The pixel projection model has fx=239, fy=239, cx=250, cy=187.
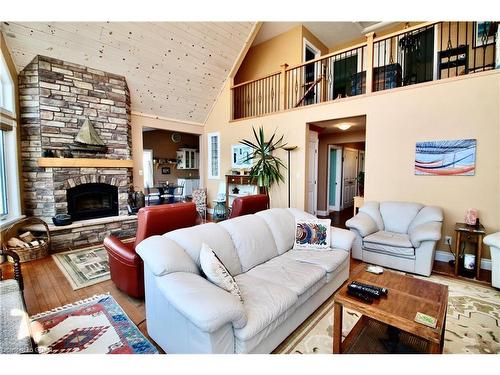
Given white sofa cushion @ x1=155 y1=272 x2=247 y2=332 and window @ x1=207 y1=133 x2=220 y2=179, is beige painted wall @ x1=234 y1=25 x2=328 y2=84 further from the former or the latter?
white sofa cushion @ x1=155 y1=272 x2=247 y2=332

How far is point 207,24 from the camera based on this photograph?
4.75 metres

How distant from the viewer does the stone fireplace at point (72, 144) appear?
4.11 metres

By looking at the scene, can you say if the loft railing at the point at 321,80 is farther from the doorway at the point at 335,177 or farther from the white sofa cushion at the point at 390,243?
the white sofa cushion at the point at 390,243

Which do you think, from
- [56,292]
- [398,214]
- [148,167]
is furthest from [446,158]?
[148,167]

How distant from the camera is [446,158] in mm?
3564

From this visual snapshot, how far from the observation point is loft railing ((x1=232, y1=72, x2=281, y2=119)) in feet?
19.8

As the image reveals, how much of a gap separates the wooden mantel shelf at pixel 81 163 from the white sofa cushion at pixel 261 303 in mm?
4106

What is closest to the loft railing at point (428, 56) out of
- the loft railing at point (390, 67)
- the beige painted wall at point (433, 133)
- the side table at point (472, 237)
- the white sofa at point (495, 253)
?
the loft railing at point (390, 67)

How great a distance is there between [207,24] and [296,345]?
5.46 meters

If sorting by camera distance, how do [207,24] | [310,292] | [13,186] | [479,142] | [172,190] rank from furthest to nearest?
[172,190] < [207,24] < [13,186] < [479,142] < [310,292]

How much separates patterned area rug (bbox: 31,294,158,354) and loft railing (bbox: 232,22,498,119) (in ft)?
16.0

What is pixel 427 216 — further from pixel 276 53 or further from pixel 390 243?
pixel 276 53
